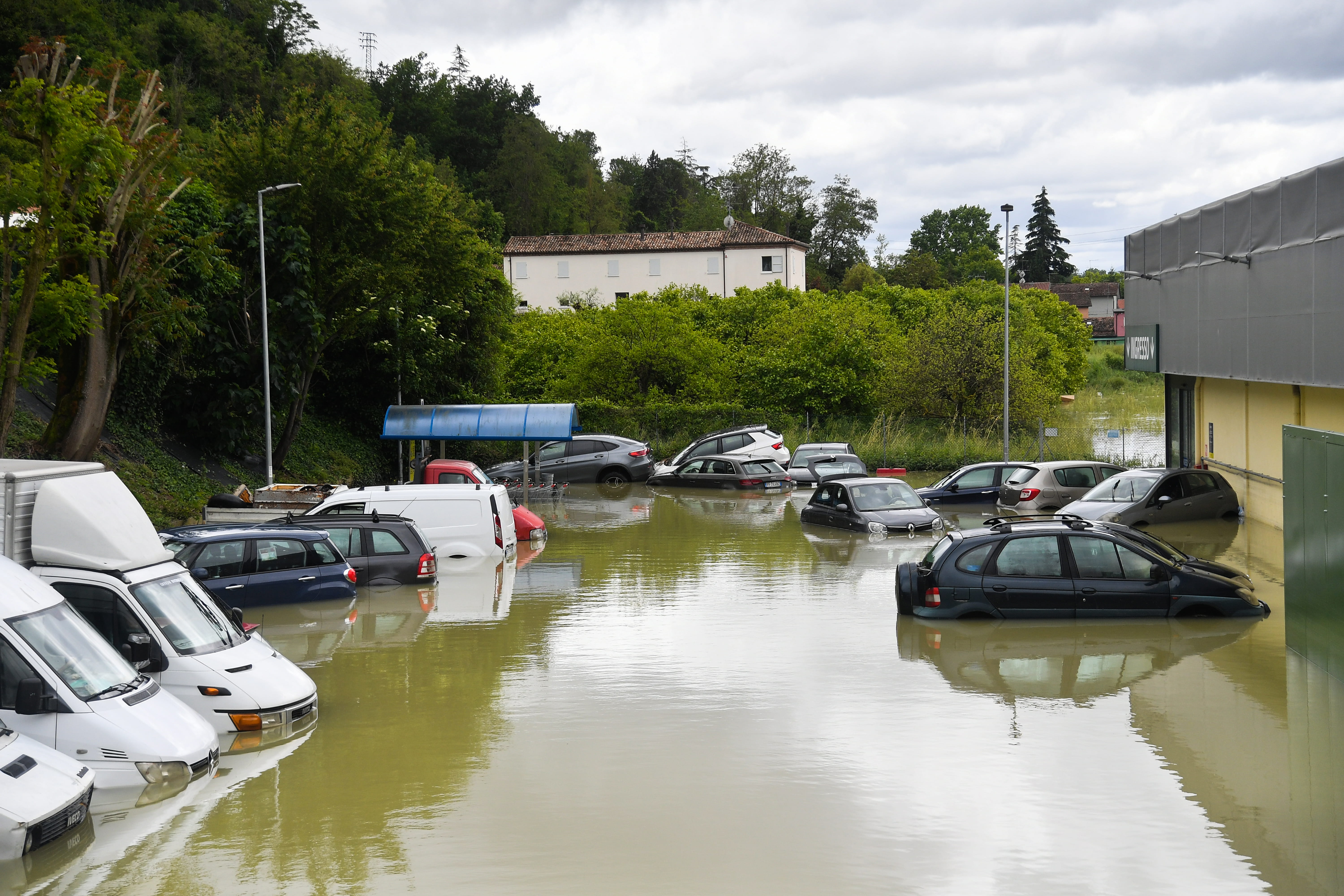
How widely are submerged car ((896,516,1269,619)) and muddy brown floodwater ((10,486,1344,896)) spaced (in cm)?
28

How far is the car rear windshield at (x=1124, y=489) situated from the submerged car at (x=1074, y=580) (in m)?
8.20

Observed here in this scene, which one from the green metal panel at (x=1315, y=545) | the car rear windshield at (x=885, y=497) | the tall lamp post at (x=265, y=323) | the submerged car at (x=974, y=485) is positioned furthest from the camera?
the submerged car at (x=974, y=485)

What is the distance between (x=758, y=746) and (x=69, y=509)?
6671mm

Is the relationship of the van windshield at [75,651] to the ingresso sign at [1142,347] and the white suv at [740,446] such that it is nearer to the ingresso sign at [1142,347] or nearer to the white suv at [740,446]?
the ingresso sign at [1142,347]

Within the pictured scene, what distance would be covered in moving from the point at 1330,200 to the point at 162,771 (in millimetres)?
17581

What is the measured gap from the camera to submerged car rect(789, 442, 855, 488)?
34.7 m

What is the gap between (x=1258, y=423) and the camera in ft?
79.4

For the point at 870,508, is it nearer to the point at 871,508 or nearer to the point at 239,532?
the point at 871,508

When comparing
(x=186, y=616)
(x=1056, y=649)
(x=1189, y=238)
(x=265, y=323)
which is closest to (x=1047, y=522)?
(x=1056, y=649)

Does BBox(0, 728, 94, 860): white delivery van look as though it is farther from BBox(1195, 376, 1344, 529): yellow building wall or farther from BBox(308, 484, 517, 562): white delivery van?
BBox(1195, 376, 1344, 529): yellow building wall

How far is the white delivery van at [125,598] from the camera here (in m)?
10.6

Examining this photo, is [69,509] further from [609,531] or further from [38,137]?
[609,531]

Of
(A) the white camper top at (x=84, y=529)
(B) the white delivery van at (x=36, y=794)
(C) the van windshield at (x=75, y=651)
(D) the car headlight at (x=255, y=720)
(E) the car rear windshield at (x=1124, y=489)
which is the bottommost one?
(D) the car headlight at (x=255, y=720)

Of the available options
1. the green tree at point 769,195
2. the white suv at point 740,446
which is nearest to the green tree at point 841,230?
the green tree at point 769,195
